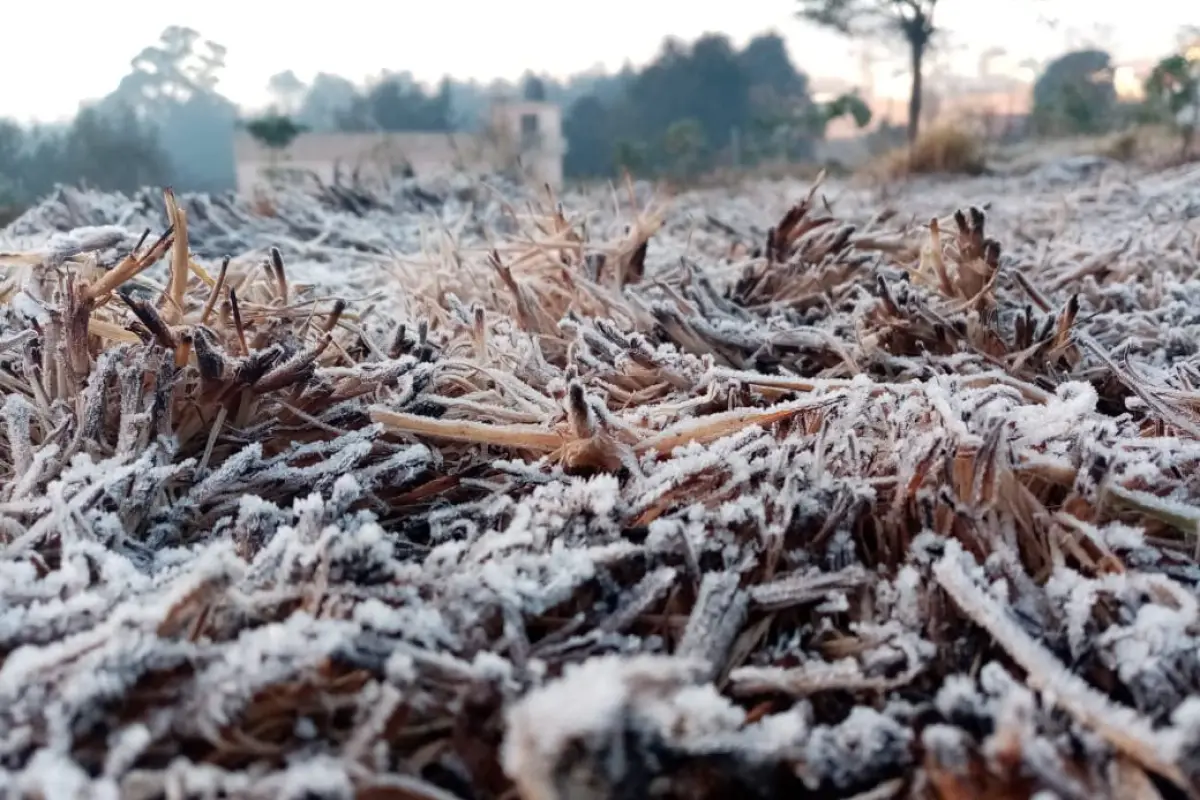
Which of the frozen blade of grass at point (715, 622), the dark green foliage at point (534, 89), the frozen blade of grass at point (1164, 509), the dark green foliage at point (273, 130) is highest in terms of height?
the dark green foliage at point (534, 89)

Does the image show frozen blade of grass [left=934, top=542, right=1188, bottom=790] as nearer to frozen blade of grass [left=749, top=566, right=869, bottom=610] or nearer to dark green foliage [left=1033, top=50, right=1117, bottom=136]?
frozen blade of grass [left=749, top=566, right=869, bottom=610]

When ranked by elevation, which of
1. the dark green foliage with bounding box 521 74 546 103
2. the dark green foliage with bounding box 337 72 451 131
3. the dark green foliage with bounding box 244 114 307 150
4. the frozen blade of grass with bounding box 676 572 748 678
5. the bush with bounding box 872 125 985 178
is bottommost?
the frozen blade of grass with bounding box 676 572 748 678

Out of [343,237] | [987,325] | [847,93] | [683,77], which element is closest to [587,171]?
[683,77]


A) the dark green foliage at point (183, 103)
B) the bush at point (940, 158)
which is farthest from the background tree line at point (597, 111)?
the bush at point (940, 158)

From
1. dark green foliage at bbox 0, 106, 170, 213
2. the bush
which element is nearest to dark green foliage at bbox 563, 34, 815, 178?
the bush

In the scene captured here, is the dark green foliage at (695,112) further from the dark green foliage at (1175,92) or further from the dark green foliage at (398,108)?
the dark green foliage at (1175,92)

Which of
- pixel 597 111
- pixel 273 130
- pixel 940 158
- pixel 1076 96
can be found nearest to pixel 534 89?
pixel 597 111

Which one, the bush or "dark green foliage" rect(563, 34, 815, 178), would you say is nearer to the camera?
the bush

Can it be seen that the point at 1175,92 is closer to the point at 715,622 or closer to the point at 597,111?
the point at 597,111
